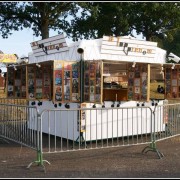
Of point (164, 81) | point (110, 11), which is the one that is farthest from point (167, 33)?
point (164, 81)

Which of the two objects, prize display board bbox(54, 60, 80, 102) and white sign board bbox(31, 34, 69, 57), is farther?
white sign board bbox(31, 34, 69, 57)

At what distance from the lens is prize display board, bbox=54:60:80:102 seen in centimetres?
936

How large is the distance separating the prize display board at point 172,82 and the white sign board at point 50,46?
155 inches

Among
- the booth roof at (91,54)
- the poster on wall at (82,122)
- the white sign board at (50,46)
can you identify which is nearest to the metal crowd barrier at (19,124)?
the poster on wall at (82,122)

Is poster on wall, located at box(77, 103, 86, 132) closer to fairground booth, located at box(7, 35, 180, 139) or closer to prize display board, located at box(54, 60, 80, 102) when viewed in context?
fairground booth, located at box(7, 35, 180, 139)

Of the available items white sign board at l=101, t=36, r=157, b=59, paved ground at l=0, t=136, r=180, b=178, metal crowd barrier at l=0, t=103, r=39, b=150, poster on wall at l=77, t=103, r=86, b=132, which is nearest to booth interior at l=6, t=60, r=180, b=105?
white sign board at l=101, t=36, r=157, b=59

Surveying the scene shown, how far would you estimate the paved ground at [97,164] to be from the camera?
6367 mm

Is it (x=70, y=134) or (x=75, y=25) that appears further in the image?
(x=75, y=25)

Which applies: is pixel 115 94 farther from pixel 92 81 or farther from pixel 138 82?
pixel 92 81

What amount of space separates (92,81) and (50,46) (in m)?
2.25

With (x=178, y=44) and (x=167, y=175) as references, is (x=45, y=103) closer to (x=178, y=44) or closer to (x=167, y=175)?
(x=167, y=175)

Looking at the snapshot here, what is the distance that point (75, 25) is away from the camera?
911 inches

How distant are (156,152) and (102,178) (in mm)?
2376

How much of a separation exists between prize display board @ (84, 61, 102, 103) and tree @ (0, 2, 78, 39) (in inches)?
387
